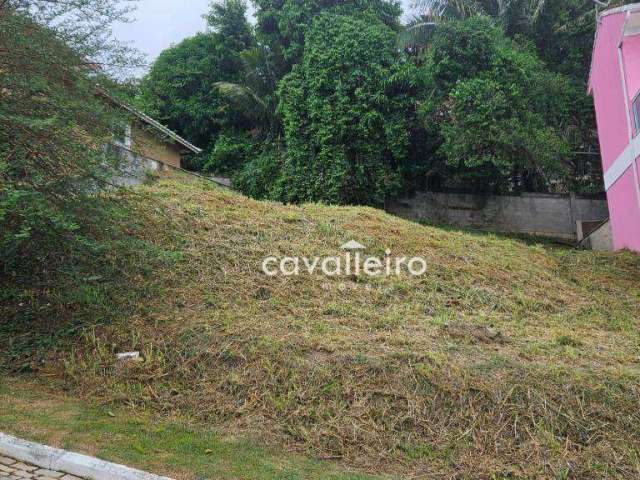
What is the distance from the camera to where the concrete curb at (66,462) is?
297cm

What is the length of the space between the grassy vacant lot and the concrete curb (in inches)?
34.0

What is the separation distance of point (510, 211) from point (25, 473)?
12.4m

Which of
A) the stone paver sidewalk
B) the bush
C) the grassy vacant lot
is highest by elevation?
the bush

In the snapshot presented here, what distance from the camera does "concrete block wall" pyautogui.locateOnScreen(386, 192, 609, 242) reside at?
13.3 meters

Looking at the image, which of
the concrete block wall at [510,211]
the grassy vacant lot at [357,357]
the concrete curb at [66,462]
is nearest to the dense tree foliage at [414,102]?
the concrete block wall at [510,211]

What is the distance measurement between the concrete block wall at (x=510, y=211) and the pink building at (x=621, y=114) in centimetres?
306

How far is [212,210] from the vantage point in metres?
7.70

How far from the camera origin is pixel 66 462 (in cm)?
305

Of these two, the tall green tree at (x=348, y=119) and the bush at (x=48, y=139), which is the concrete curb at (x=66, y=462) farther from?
the tall green tree at (x=348, y=119)

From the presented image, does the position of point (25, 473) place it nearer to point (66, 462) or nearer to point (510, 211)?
point (66, 462)

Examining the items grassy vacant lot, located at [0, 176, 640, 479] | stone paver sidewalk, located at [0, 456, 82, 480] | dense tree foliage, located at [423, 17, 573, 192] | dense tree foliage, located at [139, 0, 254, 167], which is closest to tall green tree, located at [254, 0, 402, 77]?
dense tree foliage, located at [139, 0, 254, 167]

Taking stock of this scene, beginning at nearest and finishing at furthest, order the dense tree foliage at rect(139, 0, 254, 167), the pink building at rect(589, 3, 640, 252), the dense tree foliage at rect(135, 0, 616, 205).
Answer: the pink building at rect(589, 3, 640, 252)
the dense tree foliage at rect(135, 0, 616, 205)
the dense tree foliage at rect(139, 0, 254, 167)

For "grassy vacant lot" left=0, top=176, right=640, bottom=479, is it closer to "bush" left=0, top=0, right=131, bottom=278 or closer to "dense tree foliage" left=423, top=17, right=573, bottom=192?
"bush" left=0, top=0, right=131, bottom=278

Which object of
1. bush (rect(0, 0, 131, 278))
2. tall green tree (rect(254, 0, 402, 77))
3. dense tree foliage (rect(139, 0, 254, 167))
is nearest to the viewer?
bush (rect(0, 0, 131, 278))
